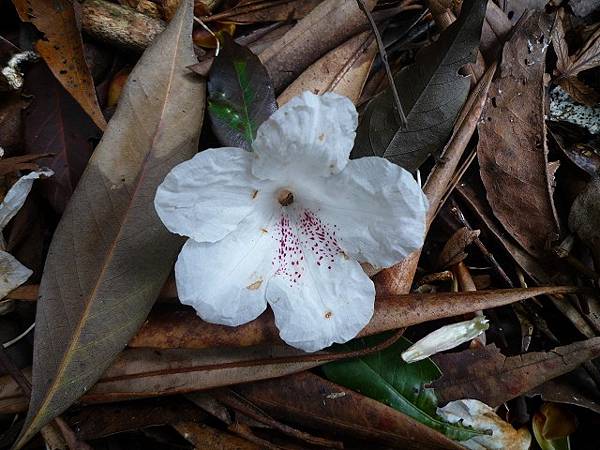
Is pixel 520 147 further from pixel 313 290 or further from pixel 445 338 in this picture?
pixel 313 290

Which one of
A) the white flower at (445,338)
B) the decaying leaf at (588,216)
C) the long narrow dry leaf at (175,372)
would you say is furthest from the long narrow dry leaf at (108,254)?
the decaying leaf at (588,216)

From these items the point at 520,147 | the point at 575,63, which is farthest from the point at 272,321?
the point at 575,63

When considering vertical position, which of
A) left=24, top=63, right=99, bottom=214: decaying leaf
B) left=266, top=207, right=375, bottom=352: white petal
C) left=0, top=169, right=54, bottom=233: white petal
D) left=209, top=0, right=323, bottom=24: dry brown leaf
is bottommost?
left=266, top=207, right=375, bottom=352: white petal

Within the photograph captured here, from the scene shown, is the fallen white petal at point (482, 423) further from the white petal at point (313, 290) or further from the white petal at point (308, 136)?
the white petal at point (308, 136)

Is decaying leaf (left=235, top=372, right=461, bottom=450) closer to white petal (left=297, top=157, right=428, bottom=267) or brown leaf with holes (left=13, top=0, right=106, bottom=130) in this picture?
white petal (left=297, top=157, right=428, bottom=267)

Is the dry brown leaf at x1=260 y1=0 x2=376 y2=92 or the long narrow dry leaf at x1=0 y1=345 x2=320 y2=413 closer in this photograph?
the long narrow dry leaf at x1=0 y1=345 x2=320 y2=413

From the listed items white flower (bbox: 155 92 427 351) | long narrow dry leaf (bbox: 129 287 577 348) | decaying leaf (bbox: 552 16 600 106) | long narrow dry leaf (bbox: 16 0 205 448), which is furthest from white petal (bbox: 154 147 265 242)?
decaying leaf (bbox: 552 16 600 106)
